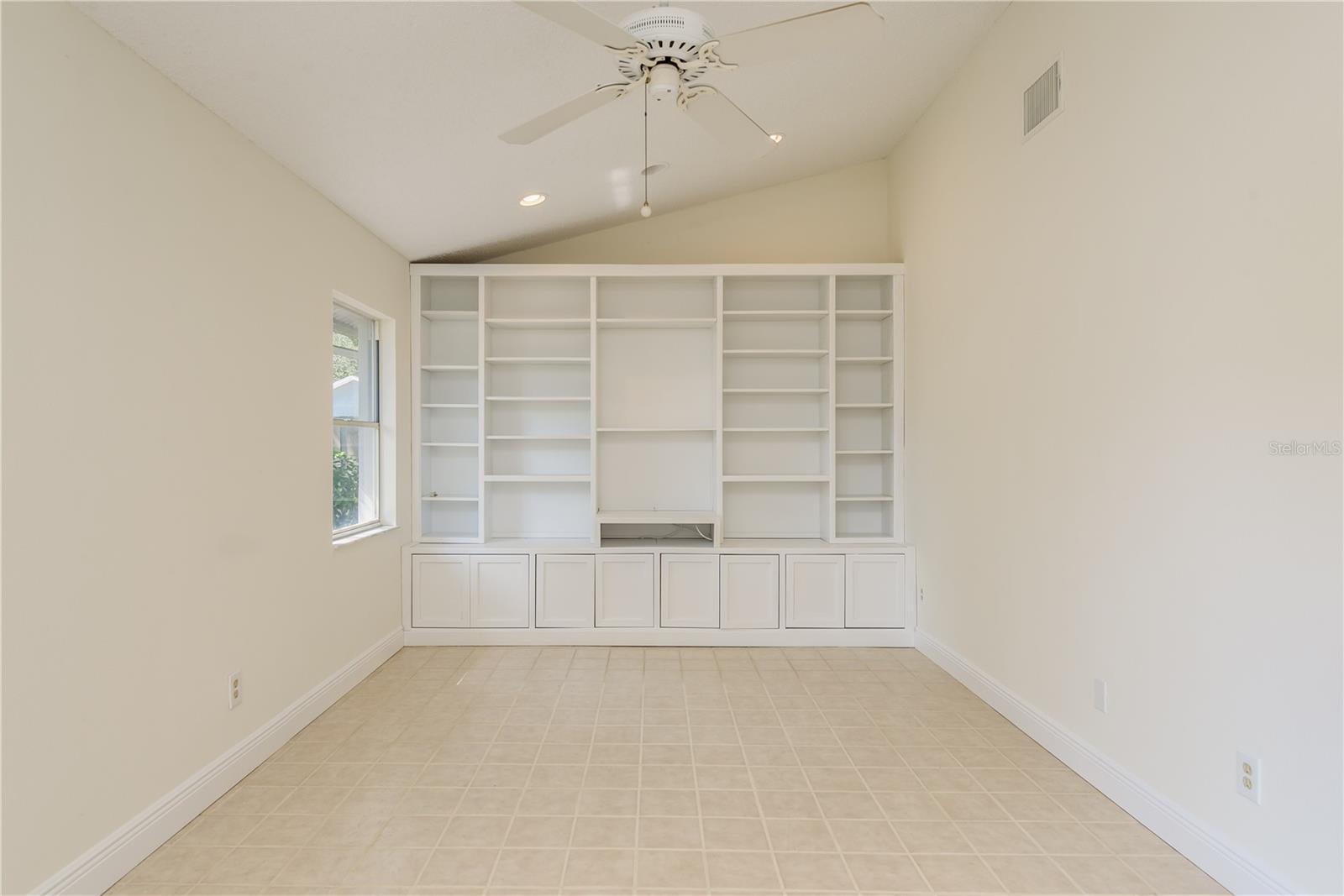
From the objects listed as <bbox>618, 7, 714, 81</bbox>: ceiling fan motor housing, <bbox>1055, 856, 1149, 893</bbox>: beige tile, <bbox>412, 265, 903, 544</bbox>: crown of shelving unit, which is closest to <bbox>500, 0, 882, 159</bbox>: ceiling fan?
<bbox>618, 7, 714, 81</bbox>: ceiling fan motor housing

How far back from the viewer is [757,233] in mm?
4957

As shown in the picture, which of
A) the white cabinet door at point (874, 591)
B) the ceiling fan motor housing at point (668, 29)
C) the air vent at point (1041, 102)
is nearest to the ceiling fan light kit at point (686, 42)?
the ceiling fan motor housing at point (668, 29)

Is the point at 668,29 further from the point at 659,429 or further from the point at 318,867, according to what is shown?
the point at 659,429

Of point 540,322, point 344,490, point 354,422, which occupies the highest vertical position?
point 540,322

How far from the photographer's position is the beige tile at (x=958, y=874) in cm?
195

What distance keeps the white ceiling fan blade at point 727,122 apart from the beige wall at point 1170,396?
1287 millimetres

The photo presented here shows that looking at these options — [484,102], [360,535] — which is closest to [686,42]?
[484,102]

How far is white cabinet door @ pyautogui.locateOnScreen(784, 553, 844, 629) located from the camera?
439 centimetres

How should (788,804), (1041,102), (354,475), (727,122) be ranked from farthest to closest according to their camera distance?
(354,475) → (1041,102) → (788,804) → (727,122)

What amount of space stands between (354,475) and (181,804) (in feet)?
6.46

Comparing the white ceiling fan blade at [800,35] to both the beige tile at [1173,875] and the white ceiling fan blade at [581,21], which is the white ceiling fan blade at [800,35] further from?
the beige tile at [1173,875]

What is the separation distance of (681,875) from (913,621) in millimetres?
2802

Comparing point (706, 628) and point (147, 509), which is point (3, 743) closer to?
point (147, 509)

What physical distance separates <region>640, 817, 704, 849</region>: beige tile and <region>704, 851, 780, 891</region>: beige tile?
63 millimetres
